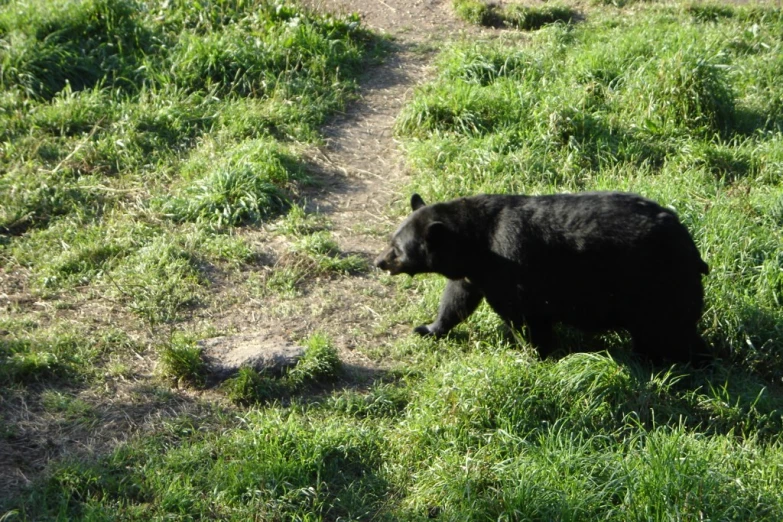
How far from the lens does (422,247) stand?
620 centimetres

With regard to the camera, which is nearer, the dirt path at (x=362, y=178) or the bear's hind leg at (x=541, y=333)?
the bear's hind leg at (x=541, y=333)

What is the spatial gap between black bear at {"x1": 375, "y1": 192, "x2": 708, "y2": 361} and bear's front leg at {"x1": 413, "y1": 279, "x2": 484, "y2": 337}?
0.01 metres

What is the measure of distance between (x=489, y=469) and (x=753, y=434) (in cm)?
162

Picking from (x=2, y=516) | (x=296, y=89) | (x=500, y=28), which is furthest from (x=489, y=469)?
(x=500, y=28)

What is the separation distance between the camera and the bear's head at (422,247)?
6.08 metres

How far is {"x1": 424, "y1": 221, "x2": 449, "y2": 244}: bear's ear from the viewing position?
606 centimetres

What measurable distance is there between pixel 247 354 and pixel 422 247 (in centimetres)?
134

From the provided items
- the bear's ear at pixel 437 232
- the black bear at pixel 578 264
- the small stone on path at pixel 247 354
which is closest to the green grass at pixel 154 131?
the small stone on path at pixel 247 354

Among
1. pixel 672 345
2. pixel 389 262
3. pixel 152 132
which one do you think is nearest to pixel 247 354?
pixel 389 262

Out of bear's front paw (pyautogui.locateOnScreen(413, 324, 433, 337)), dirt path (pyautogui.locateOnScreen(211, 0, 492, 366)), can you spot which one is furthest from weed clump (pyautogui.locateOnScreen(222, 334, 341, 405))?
bear's front paw (pyautogui.locateOnScreen(413, 324, 433, 337))

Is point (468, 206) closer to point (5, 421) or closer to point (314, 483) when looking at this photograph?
point (314, 483)

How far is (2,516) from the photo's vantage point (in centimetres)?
459

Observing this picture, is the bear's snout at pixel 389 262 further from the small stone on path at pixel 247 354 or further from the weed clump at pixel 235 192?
the weed clump at pixel 235 192

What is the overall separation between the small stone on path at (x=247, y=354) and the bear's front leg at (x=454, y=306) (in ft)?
3.07
